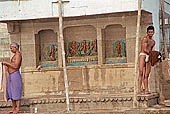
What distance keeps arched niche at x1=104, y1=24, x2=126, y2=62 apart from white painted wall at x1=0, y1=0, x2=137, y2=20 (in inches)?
53.5

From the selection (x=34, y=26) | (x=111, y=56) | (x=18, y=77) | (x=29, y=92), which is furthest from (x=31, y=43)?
(x=18, y=77)

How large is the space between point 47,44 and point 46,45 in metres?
0.05

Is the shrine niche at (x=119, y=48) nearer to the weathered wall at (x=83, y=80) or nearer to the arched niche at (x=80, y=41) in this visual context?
the weathered wall at (x=83, y=80)

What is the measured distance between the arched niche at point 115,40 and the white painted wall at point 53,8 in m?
1.36

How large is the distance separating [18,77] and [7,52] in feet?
14.8

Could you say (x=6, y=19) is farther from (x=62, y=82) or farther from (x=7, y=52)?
(x=62, y=82)

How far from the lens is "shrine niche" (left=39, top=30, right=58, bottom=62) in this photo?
14.8 metres

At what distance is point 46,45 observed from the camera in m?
14.9

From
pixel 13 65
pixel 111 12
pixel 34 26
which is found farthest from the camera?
pixel 34 26

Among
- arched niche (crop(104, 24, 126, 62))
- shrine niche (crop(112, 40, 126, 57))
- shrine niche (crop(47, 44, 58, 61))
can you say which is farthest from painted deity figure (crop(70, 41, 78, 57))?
shrine niche (crop(112, 40, 126, 57))

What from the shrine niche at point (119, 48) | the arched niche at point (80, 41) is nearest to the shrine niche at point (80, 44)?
the arched niche at point (80, 41)

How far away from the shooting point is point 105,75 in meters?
14.0

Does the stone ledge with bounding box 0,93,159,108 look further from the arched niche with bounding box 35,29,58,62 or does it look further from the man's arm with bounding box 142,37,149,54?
the arched niche with bounding box 35,29,58,62

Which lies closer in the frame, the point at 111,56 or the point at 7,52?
the point at 111,56
